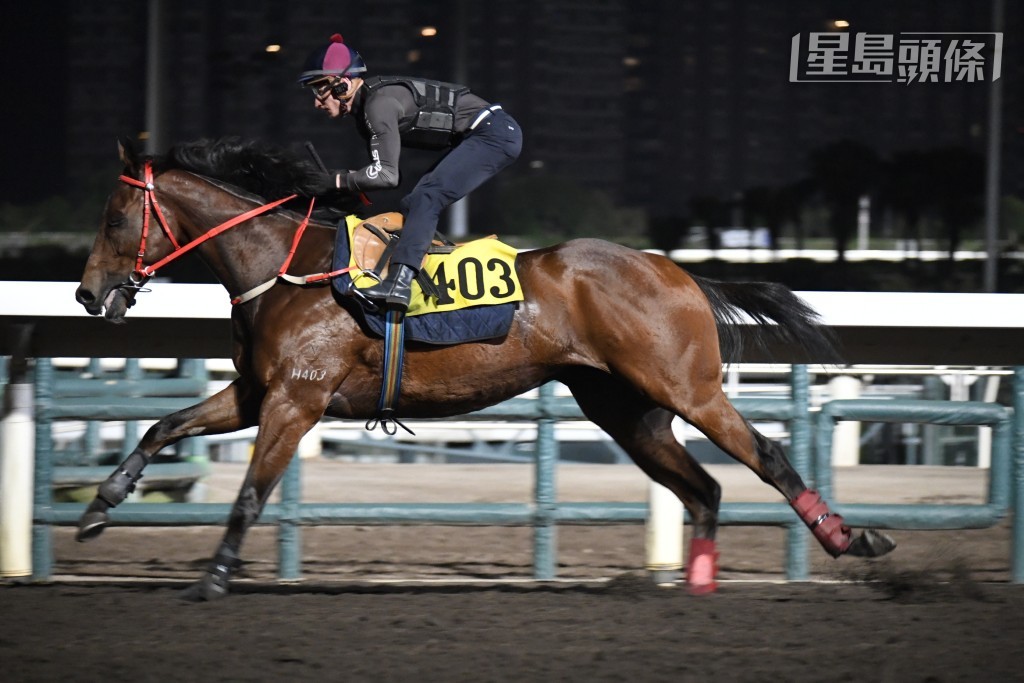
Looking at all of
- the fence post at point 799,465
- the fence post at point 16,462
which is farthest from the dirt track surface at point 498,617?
the fence post at point 16,462

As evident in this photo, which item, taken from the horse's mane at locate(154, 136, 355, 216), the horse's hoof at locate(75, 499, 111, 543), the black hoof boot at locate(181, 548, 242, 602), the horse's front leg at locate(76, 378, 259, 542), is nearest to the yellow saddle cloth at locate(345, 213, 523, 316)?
the horse's mane at locate(154, 136, 355, 216)

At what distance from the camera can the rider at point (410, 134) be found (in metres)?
4.17

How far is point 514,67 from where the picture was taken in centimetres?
654

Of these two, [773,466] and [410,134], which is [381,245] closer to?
[410,134]

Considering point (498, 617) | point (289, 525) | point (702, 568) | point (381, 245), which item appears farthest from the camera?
point (289, 525)

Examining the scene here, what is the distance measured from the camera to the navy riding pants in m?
4.20

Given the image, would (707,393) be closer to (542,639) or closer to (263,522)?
(542,639)

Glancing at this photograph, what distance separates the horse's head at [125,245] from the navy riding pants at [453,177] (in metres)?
0.89

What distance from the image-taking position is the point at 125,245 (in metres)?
4.33

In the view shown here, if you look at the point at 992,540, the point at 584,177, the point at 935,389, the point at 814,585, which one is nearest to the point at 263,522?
the point at 814,585

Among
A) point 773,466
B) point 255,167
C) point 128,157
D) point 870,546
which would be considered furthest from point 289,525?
point 870,546

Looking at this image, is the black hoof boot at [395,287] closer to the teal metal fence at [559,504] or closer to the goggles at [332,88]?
the goggles at [332,88]

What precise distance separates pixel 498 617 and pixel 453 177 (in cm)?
154

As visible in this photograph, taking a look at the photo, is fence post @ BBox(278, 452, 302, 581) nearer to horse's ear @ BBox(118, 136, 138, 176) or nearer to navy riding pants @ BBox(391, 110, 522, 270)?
navy riding pants @ BBox(391, 110, 522, 270)
